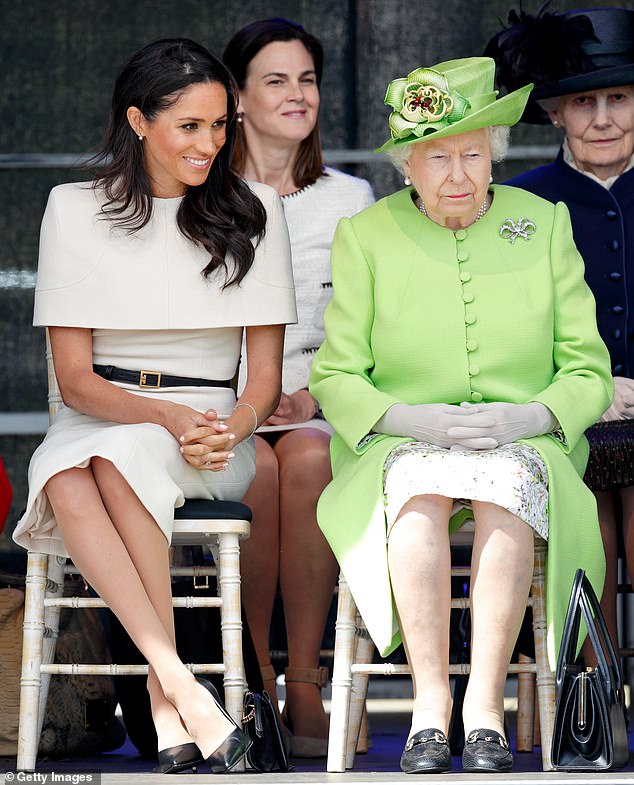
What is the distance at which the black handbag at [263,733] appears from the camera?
12.1 feet

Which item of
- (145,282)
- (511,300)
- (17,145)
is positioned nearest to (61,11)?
(17,145)

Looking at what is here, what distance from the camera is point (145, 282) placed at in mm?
4039

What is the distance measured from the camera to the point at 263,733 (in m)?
3.75

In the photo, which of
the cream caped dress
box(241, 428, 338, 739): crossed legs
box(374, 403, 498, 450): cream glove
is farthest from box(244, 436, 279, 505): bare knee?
box(374, 403, 498, 450): cream glove

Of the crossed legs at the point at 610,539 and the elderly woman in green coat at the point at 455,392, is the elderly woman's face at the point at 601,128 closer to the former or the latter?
the elderly woman in green coat at the point at 455,392

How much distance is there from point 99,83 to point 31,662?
2.97 metres

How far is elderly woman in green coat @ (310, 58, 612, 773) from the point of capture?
3.49 meters

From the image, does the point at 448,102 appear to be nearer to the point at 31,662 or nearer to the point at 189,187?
the point at 189,187

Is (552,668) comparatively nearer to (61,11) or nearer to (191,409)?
(191,409)

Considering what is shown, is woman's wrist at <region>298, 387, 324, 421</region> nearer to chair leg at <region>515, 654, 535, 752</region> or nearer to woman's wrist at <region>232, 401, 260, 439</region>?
woman's wrist at <region>232, 401, 260, 439</region>

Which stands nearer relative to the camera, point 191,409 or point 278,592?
point 191,409

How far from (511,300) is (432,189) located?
355 mm

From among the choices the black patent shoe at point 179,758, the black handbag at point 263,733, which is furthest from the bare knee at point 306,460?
the black patent shoe at point 179,758

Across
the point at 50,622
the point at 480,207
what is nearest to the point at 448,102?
the point at 480,207
